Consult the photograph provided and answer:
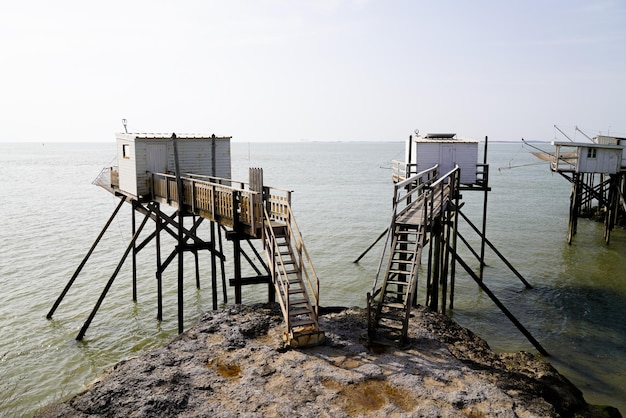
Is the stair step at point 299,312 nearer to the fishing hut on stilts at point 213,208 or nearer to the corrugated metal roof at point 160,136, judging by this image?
the fishing hut on stilts at point 213,208

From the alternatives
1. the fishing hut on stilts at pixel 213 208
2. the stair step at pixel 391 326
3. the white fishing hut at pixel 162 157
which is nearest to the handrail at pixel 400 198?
the stair step at pixel 391 326

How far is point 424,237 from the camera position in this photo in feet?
45.8

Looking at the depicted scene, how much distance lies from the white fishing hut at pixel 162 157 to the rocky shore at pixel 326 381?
26.7 ft

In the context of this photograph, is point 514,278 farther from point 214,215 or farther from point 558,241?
point 214,215

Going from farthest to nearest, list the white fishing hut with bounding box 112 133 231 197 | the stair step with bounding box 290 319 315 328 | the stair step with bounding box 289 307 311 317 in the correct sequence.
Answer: the white fishing hut with bounding box 112 133 231 197 < the stair step with bounding box 289 307 311 317 < the stair step with bounding box 290 319 315 328

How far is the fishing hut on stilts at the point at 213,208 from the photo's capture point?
41.2 feet

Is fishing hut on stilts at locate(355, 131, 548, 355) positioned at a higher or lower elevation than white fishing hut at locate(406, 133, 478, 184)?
lower

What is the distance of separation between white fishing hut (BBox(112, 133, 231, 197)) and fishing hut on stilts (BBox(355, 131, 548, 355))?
23.9ft

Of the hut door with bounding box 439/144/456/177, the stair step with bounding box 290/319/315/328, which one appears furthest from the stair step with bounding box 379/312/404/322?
the hut door with bounding box 439/144/456/177

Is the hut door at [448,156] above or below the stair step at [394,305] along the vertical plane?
above

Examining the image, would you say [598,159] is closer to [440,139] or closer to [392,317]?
[440,139]

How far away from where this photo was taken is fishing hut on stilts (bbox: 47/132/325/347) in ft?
41.2

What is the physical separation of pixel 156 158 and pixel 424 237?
10458 millimetres

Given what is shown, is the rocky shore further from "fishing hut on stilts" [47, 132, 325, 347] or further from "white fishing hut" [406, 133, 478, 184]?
"white fishing hut" [406, 133, 478, 184]
